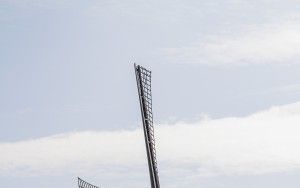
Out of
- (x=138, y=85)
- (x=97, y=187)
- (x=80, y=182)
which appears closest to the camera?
(x=138, y=85)

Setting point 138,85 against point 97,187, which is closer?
point 138,85

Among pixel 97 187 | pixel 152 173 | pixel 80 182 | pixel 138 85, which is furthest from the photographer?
pixel 80 182

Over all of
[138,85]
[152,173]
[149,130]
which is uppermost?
[138,85]

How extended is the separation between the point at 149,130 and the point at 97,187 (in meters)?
11.8

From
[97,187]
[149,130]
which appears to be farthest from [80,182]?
[149,130]

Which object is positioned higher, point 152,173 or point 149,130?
point 149,130

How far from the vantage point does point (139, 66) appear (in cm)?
4156

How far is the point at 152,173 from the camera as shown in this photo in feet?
124

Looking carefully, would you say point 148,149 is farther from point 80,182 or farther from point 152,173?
point 80,182

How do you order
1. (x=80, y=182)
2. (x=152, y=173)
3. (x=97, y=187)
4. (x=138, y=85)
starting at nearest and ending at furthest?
(x=152, y=173) < (x=138, y=85) < (x=97, y=187) < (x=80, y=182)

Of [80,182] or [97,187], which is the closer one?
[97,187]

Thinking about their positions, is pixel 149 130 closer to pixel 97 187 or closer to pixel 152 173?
pixel 152 173

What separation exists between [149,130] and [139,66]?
485 centimetres

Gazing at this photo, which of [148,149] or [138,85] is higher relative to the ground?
[138,85]
